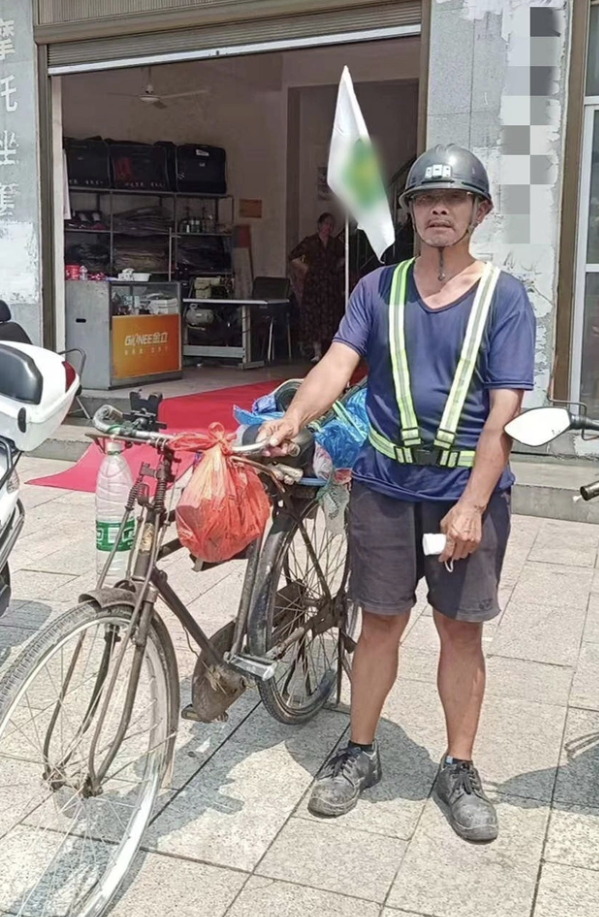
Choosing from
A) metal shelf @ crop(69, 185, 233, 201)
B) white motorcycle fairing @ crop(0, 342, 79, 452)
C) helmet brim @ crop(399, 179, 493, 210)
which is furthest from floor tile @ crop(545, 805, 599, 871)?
metal shelf @ crop(69, 185, 233, 201)

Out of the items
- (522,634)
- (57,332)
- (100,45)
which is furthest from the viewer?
(57,332)

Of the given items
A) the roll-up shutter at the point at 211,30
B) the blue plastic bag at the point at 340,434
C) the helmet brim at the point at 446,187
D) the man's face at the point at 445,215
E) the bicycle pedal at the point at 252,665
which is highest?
the roll-up shutter at the point at 211,30

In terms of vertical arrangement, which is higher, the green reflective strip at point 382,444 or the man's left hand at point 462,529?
the green reflective strip at point 382,444

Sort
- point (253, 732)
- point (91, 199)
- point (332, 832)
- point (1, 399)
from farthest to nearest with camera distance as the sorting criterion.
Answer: point (91, 199)
point (253, 732)
point (1, 399)
point (332, 832)

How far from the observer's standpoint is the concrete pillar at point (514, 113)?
19.7 feet

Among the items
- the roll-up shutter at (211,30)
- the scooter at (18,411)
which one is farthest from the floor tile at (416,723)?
the roll-up shutter at (211,30)

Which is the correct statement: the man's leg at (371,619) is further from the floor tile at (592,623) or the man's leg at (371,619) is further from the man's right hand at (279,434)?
the floor tile at (592,623)

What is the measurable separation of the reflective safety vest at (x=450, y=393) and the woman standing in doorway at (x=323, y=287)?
907 cm

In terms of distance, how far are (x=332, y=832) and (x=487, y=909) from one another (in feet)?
1.59

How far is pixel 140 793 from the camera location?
2443 millimetres

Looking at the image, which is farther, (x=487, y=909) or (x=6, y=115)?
(x=6, y=115)

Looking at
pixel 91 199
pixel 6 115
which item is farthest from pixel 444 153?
pixel 91 199

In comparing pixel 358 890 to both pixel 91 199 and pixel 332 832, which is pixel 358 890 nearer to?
pixel 332 832

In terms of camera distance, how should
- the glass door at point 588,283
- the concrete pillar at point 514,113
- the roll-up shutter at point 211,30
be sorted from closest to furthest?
the concrete pillar at point 514,113, the glass door at point 588,283, the roll-up shutter at point 211,30
